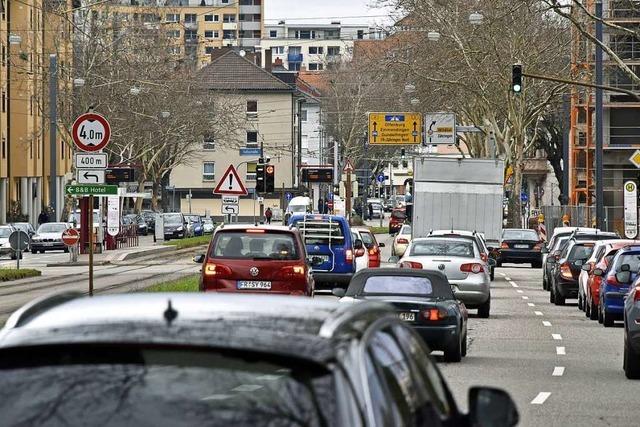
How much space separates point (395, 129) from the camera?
77625 millimetres

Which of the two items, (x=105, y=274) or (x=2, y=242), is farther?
(x=2, y=242)

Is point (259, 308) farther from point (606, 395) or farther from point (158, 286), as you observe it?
point (158, 286)

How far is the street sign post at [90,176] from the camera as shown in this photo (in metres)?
22.9

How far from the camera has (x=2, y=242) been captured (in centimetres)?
6750

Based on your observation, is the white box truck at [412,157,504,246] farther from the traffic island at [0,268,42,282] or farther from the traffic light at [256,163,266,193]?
the traffic island at [0,268,42,282]

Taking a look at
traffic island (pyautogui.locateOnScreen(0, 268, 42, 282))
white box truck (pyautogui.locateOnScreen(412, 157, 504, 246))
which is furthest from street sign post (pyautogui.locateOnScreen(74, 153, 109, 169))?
white box truck (pyautogui.locateOnScreen(412, 157, 504, 246))

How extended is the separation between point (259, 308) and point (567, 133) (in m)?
65.4

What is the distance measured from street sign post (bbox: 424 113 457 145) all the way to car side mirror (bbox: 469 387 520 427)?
68561 mm

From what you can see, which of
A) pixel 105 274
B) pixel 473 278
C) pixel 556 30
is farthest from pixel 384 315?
pixel 556 30

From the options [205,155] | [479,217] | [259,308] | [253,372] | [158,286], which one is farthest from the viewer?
[205,155]

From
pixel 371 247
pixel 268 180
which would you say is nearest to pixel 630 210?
pixel 371 247

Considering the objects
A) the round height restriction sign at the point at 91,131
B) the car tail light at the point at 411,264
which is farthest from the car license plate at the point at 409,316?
the car tail light at the point at 411,264

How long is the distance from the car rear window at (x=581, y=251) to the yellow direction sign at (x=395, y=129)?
41.4m

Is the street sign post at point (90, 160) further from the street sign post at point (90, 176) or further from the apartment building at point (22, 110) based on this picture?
the apartment building at point (22, 110)
